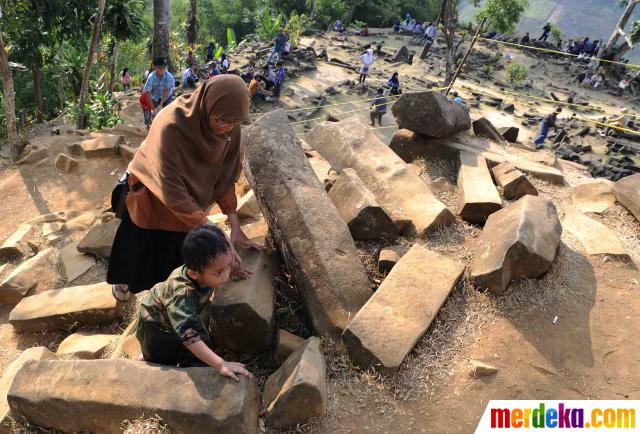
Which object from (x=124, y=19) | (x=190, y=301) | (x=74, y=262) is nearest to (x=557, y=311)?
(x=190, y=301)

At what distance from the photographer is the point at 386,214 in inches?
129

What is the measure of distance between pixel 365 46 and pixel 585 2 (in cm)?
10787

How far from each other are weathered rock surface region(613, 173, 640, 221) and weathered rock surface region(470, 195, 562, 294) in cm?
131

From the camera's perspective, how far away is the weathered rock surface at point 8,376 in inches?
90.3

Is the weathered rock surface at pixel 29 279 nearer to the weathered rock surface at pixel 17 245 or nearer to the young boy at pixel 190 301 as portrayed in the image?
the weathered rock surface at pixel 17 245

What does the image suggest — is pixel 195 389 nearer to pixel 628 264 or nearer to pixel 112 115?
pixel 628 264

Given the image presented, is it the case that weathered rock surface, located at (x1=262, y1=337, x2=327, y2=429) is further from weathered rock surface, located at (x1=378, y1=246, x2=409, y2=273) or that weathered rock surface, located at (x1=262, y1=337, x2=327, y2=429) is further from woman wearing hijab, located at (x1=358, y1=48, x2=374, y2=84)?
woman wearing hijab, located at (x1=358, y1=48, x2=374, y2=84)

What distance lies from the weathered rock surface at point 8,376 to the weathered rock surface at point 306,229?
5.23 feet

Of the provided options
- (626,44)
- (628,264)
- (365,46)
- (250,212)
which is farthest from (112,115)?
(626,44)

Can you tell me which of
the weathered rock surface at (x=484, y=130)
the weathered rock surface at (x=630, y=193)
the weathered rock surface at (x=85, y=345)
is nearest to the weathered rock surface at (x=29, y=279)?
Answer: the weathered rock surface at (x=85, y=345)

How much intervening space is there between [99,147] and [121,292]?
3568 millimetres

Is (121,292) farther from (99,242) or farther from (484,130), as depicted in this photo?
(484,130)

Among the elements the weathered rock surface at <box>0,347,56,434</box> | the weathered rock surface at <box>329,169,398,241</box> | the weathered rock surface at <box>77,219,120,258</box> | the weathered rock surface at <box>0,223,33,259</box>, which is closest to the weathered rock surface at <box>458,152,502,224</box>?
the weathered rock surface at <box>329,169,398,241</box>

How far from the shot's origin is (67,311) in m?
3.15
